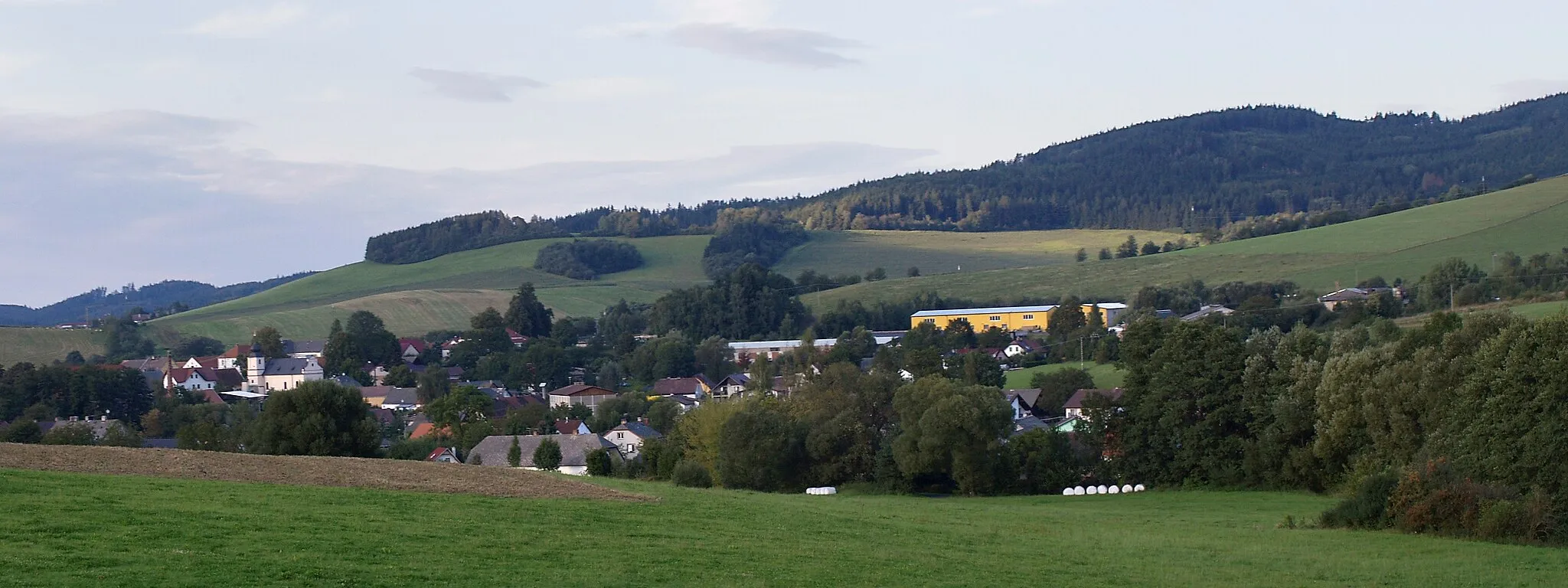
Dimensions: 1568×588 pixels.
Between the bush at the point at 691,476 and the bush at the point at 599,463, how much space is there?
20.0ft

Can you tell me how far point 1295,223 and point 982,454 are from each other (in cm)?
13518

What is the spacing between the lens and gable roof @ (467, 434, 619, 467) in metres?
73.4

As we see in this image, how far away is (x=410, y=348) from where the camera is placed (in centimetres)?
15188

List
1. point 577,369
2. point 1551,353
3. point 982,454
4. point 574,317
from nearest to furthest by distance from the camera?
point 1551,353, point 982,454, point 577,369, point 574,317

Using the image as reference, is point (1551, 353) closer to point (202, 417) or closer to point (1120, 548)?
point (1120, 548)

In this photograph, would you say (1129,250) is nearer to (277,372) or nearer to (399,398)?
(399,398)

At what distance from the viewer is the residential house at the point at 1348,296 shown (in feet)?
341

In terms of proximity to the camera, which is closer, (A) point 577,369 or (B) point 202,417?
(B) point 202,417

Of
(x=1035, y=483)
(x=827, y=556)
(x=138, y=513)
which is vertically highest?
(x=138, y=513)

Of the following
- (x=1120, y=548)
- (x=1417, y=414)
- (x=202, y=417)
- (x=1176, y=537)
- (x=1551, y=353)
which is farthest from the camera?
(x=202, y=417)

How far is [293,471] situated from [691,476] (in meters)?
24.4

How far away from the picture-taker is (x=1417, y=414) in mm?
45281

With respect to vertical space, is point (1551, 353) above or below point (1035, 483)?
above

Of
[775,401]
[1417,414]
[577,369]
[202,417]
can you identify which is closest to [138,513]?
[1417,414]
